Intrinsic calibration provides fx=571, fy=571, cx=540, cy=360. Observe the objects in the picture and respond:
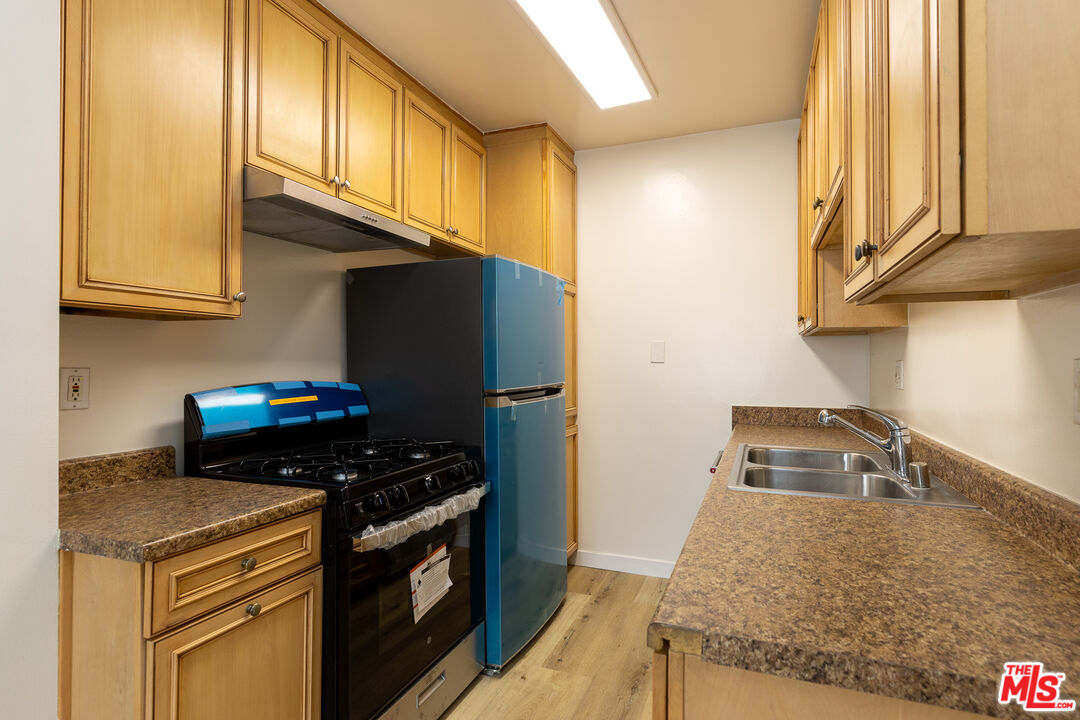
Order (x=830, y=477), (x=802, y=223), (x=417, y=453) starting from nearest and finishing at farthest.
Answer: (x=830, y=477), (x=417, y=453), (x=802, y=223)

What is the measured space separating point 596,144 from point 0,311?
2774 millimetres

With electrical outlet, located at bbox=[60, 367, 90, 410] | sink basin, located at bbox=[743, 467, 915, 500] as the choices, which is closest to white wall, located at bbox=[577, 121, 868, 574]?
sink basin, located at bbox=[743, 467, 915, 500]

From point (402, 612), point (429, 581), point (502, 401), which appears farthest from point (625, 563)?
point (402, 612)

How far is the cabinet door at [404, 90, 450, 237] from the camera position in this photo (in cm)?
235

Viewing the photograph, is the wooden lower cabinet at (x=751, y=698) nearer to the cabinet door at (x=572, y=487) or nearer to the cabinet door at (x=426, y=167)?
the cabinet door at (x=426, y=167)

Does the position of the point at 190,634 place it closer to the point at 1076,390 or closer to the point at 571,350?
the point at 1076,390

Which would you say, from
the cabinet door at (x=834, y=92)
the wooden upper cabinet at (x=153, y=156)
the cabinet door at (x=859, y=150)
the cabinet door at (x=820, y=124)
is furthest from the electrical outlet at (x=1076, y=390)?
the wooden upper cabinet at (x=153, y=156)

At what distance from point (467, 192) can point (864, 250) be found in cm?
208

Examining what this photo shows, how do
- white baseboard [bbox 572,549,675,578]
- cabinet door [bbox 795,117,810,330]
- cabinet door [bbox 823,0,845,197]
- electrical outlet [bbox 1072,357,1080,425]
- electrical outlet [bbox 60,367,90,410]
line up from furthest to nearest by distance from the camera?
white baseboard [bbox 572,549,675,578], cabinet door [bbox 795,117,810,330], electrical outlet [bbox 60,367,90,410], cabinet door [bbox 823,0,845,197], electrical outlet [bbox 1072,357,1080,425]

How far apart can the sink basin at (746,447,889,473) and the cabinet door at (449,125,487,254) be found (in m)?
1.61

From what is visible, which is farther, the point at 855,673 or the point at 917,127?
the point at 917,127

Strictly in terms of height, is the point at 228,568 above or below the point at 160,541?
below

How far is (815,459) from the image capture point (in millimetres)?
2145

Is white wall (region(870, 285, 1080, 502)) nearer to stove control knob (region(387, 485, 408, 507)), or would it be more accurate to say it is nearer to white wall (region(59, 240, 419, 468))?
stove control knob (region(387, 485, 408, 507))
